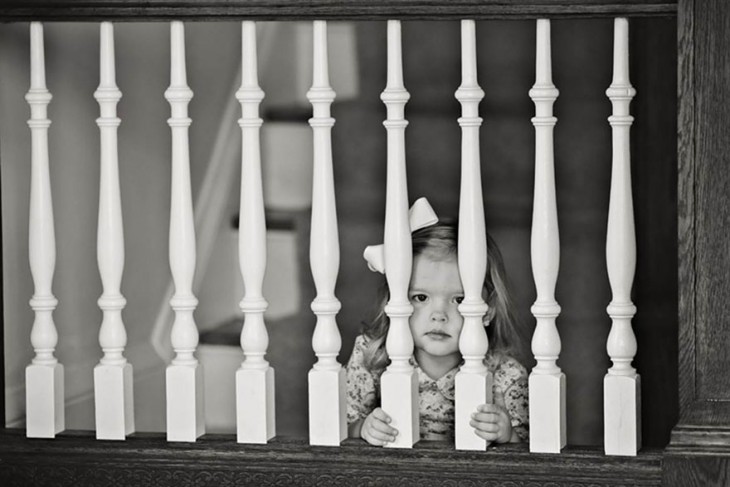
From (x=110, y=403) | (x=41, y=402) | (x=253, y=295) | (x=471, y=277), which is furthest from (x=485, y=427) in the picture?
(x=41, y=402)

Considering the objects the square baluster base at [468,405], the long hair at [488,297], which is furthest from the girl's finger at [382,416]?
the long hair at [488,297]

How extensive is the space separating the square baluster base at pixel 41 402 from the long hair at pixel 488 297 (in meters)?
0.69

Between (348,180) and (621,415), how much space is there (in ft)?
4.14

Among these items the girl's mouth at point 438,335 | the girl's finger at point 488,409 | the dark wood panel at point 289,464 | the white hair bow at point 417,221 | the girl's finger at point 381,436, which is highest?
the white hair bow at point 417,221

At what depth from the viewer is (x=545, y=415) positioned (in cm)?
212

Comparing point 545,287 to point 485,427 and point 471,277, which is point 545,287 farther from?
point 485,427

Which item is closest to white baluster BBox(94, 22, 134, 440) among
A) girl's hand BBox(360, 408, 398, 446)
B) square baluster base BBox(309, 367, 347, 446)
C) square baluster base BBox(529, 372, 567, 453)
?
square baluster base BBox(309, 367, 347, 446)

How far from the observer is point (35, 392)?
2283 mm

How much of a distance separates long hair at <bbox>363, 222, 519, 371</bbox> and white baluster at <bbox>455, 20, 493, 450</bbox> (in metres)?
0.43

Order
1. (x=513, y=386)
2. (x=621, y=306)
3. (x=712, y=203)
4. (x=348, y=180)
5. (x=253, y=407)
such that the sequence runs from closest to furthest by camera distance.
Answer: (x=712, y=203), (x=621, y=306), (x=253, y=407), (x=513, y=386), (x=348, y=180)

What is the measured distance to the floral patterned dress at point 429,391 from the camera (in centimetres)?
254

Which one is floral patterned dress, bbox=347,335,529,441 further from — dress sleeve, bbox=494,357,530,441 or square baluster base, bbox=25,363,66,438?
square baluster base, bbox=25,363,66,438

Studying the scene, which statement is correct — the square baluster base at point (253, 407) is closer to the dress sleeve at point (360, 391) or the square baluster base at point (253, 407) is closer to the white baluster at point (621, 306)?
the dress sleeve at point (360, 391)

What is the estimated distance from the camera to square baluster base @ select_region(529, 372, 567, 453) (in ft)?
6.94
